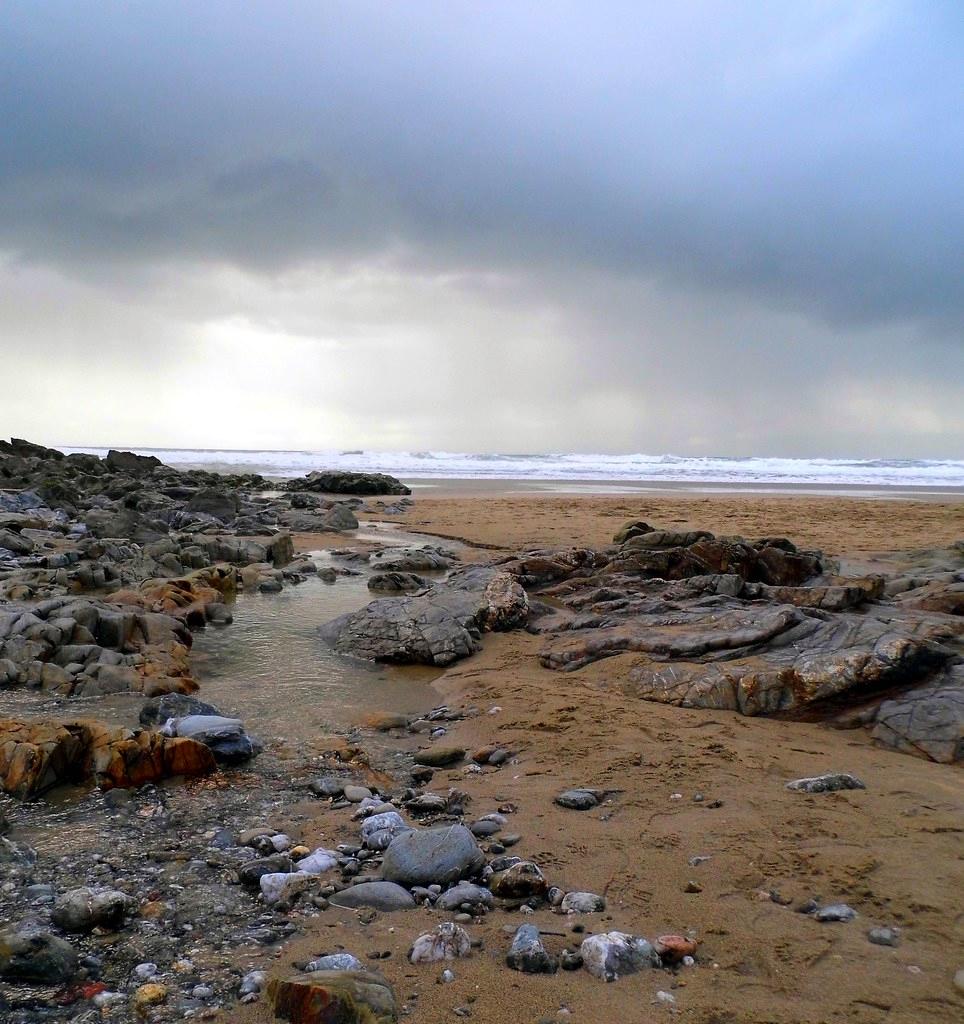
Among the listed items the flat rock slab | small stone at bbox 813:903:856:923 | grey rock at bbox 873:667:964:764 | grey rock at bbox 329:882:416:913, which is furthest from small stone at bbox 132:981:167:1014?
grey rock at bbox 873:667:964:764

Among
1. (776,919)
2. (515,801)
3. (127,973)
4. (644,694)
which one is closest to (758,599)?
(644,694)

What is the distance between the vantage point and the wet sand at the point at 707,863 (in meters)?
2.38

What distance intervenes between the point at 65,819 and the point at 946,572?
9.93 meters

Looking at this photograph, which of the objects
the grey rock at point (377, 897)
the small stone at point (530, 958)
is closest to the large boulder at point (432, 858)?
the grey rock at point (377, 897)

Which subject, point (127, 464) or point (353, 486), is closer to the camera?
point (127, 464)

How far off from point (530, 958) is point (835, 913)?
1192mm

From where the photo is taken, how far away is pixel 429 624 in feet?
25.3

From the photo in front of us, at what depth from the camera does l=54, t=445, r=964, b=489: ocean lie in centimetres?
4603

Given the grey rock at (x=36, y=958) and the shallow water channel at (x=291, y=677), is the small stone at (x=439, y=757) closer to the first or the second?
the shallow water channel at (x=291, y=677)

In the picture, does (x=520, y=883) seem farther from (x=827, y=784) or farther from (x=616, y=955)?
(x=827, y=784)

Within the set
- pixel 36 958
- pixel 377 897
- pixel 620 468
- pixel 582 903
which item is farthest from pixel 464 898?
pixel 620 468

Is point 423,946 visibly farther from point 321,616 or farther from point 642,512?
point 642,512

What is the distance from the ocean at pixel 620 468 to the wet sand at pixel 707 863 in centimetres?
3799

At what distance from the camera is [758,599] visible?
802 centimetres
